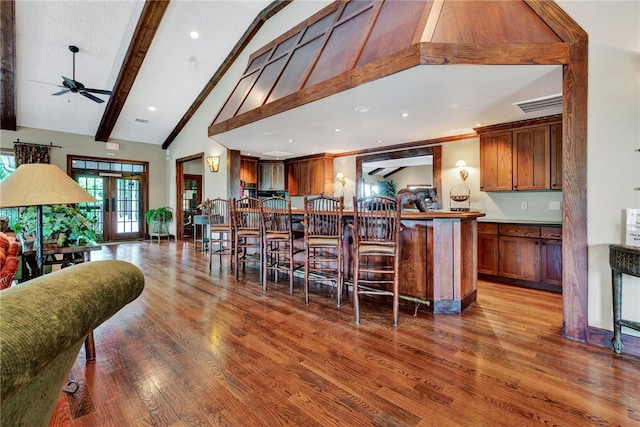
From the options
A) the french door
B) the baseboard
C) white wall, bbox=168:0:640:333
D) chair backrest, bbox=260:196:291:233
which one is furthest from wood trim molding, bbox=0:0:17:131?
the baseboard

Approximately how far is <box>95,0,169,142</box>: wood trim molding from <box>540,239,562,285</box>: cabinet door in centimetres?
651

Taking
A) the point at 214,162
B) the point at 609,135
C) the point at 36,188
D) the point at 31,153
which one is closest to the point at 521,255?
the point at 609,135

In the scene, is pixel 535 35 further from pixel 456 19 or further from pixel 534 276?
pixel 534 276

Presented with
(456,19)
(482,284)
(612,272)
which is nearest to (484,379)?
(612,272)

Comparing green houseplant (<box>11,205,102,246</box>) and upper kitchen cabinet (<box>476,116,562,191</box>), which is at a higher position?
upper kitchen cabinet (<box>476,116,562,191</box>)

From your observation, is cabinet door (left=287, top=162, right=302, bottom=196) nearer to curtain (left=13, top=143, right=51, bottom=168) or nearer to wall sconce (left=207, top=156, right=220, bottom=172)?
wall sconce (left=207, top=156, right=220, bottom=172)

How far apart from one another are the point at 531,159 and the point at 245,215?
404 cm

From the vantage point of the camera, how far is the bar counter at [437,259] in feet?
9.41

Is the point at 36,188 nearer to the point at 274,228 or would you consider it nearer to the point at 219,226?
the point at 274,228

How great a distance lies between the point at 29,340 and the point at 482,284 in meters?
4.48

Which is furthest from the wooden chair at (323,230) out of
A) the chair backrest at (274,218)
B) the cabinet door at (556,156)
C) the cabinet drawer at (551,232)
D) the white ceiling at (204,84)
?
the cabinet door at (556,156)

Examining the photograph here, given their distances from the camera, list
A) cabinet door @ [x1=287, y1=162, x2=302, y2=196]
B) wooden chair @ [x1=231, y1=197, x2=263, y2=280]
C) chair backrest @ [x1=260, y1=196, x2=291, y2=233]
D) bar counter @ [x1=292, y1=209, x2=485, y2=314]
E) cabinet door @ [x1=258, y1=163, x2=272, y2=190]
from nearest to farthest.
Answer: bar counter @ [x1=292, y1=209, x2=485, y2=314] < chair backrest @ [x1=260, y1=196, x2=291, y2=233] < wooden chair @ [x1=231, y1=197, x2=263, y2=280] < cabinet door @ [x1=287, y1=162, x2=302, y2=196] < cabinet door @ [x1=258, y1=163, x2=272, y2=190]

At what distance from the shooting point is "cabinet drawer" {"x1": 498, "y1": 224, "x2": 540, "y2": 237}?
3.73 metres

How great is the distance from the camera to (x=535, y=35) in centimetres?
245
